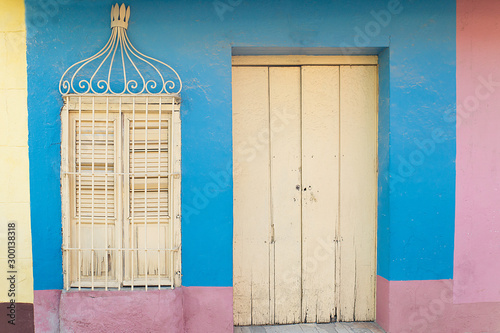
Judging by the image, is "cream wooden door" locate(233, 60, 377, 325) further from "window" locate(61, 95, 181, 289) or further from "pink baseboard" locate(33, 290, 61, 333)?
"pink baseboard" locate(33, 290, 61, 333)

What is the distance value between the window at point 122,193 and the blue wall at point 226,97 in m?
0.09

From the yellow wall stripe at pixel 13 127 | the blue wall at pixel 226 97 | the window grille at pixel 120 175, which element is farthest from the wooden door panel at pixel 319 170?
the yellow wall stripe at pixel 13 127

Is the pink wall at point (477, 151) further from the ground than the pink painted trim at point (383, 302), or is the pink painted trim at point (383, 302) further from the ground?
the pink wall at point (477, 151)

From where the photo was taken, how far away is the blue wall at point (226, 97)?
2965 millimetres

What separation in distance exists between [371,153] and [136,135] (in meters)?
2.02

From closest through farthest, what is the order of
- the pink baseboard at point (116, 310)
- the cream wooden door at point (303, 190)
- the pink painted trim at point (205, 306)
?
the pink baseboard at point (116, 310), the pink painted trim at point (205, 306), the cream wooden door at point (303, 190)

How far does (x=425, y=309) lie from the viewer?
3090mm

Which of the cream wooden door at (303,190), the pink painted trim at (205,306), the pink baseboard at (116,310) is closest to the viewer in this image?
the pink baseboard at (116,310)

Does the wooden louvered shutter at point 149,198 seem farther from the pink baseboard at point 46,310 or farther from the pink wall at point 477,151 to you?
the pink wall at point 477,151

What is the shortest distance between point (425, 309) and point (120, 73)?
3.13 meters

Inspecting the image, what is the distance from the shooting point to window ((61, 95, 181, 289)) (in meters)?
2.97

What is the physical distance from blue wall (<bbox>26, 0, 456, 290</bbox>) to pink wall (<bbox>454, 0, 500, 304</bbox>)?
10 centimetres

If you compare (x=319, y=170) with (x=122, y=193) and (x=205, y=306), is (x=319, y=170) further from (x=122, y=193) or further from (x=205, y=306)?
(x=122, y=193)

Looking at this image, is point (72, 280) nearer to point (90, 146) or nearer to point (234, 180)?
point (90, 146)
